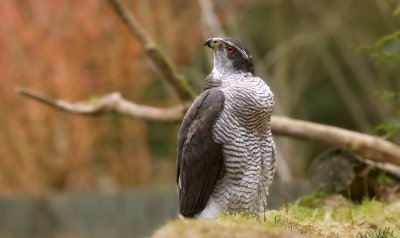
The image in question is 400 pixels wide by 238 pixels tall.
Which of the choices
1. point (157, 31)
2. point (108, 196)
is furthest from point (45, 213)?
point (157, 31)

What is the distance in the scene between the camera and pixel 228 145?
6109 millimetres

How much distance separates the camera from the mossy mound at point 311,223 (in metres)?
4.70

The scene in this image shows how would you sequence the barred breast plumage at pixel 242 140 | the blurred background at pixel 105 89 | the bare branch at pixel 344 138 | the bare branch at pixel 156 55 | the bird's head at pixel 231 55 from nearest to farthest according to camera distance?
the barred breast plumage at pixel 242 140 → the bird's head at pixel 231 55 → the bare branch at pixel 344 138 → the bare branch at pixel 156 55 → the blurred background at pixel 105 89

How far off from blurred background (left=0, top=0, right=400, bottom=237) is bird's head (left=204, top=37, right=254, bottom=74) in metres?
6.80

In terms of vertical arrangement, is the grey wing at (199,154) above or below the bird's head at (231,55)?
below

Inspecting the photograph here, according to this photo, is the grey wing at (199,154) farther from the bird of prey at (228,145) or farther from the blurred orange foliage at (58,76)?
the blurred orange foliage at (58,76)

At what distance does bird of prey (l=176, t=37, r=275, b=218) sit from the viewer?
240 inches

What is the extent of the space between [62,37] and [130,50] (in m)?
1.28

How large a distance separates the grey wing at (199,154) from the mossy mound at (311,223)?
50cm

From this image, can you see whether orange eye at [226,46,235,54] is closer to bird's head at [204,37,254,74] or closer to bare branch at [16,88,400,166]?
bird's head at [204,37,254,74]

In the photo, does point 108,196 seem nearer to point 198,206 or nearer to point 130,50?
point 130,50

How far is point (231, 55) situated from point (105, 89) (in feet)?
35.0

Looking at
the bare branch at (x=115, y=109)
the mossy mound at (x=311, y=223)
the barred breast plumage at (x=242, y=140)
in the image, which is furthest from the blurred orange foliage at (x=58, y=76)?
the barred breast plumage at (x=242, y=140)

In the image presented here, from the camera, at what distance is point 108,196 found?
46.9 feet
